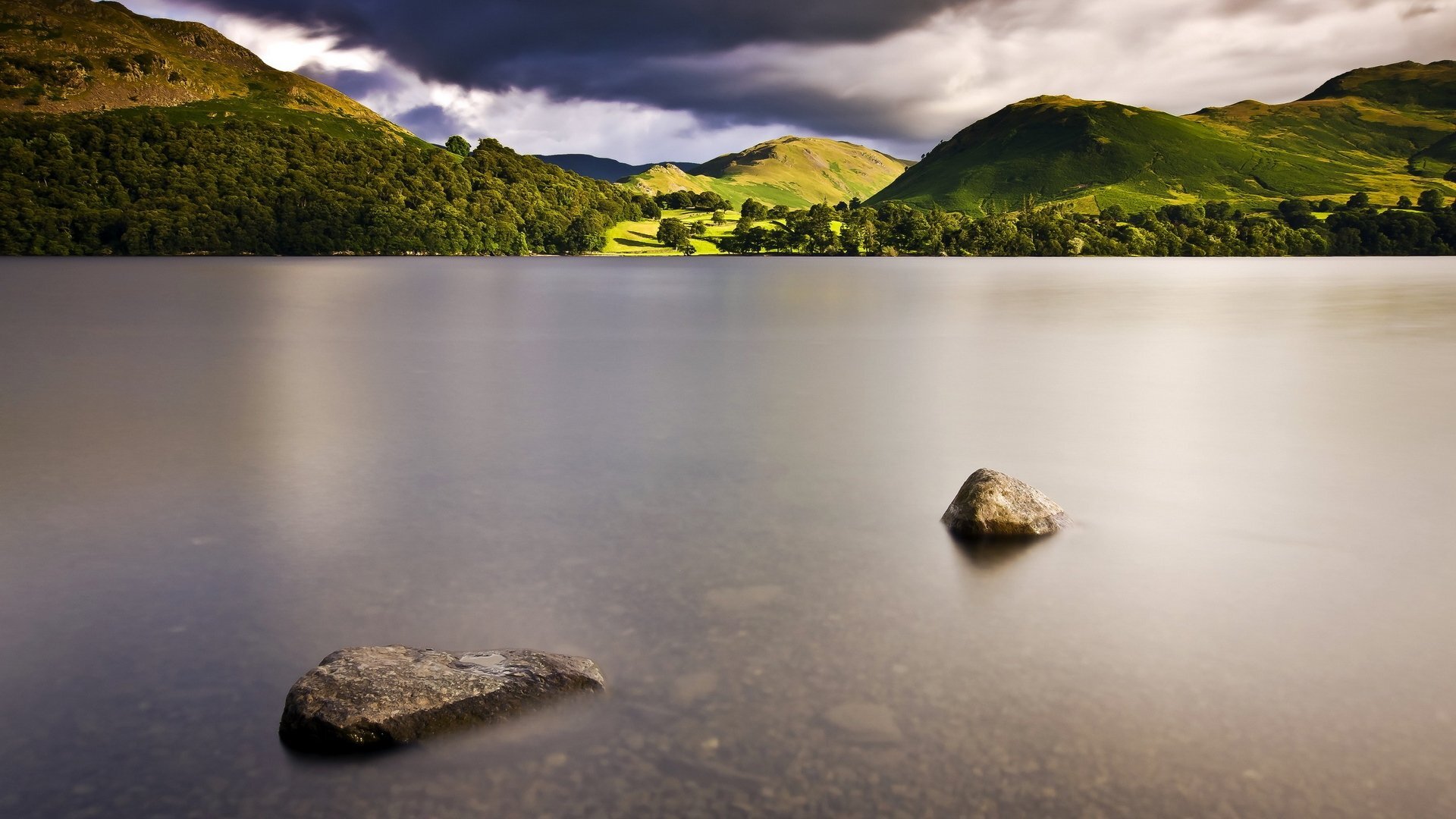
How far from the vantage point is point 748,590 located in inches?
453

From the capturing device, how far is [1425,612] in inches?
429

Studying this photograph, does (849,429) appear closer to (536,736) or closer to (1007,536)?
(1007,536)

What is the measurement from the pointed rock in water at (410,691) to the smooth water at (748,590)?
0.84 ft

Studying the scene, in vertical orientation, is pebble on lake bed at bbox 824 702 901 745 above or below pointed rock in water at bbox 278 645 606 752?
below

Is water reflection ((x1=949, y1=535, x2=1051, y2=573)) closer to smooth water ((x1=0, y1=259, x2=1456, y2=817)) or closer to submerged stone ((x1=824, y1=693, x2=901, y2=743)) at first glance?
smooth water ((x1=0, y1=259, x2=1456, y2=817))

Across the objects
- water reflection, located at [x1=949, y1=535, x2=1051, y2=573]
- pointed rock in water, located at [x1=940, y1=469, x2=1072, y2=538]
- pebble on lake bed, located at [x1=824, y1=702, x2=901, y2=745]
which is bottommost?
pebble on lake bed, located at [x1=824, y1=702, x2=901, y2=745]

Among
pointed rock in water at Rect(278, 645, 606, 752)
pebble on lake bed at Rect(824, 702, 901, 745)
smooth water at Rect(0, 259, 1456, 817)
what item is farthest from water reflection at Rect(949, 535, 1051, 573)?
pointed rock in water at Rect(278, 645, 606, 752)

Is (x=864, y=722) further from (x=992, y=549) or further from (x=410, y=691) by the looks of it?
(x=992, y=549)

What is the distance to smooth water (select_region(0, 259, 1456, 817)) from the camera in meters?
7.46

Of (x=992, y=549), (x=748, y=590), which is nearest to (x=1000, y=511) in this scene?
(x=992, y=549)

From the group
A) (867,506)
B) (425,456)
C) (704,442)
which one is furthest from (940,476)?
(425,456)

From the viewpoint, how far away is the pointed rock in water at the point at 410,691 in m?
7.80

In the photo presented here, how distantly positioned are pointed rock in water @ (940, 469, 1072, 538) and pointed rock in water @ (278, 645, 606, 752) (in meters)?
7.08

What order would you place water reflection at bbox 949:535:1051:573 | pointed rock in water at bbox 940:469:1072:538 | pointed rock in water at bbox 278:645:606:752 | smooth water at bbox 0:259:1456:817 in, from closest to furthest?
smooth water at bbox 0:259:1456:817 → pointed rock in water at bbox 278:645:606:752 → water reflection at bbox 949:535:1051:573 → pointed rock in water at bbox 940:469:1072:538
